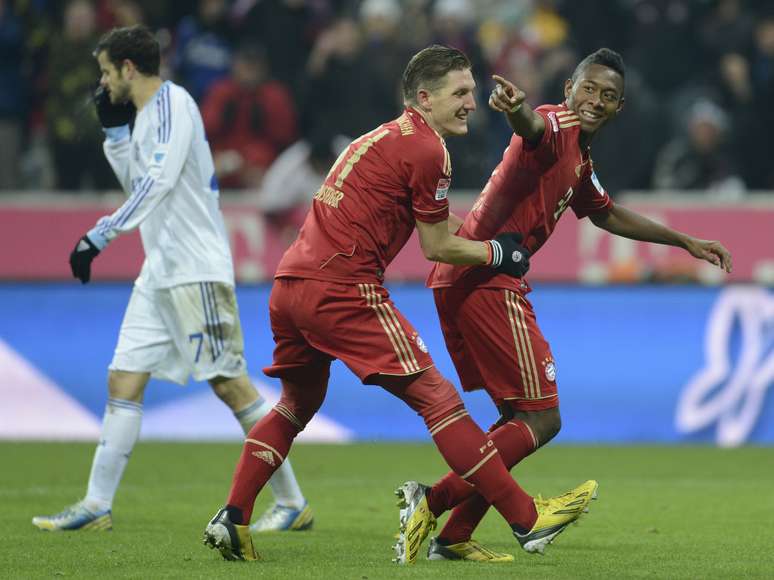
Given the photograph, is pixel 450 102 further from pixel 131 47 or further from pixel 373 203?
pixel 131 47

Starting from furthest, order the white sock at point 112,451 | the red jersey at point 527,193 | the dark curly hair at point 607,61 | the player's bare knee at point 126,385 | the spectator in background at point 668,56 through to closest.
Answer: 1. the spectator in background at point 668,56
2. the player's bare knee at point 126,385
3. the white sock at point 112,451
4. the dark curly hair at point 607,61
5. the red jersey at point 527,193

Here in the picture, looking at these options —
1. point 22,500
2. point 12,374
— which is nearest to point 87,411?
point 12,374

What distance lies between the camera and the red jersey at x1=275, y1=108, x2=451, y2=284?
612 cm

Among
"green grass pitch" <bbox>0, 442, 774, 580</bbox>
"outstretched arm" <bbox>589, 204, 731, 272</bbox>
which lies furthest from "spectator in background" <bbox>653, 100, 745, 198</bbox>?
"outstretched arm" <bbox>589, 204, 731, 272</bbox>

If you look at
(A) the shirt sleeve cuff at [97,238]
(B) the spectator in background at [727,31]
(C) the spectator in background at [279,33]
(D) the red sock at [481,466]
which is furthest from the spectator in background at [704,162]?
(D) the red sock at [481,466]

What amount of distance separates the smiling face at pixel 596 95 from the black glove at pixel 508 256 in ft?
2.44

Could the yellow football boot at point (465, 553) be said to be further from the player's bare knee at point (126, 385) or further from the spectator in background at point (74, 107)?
Answer: the spectator in background at point (74, 107)

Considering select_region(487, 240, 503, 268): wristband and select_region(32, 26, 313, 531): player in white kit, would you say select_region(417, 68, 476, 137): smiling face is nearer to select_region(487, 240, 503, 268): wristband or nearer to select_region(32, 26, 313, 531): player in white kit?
select_region(487, 240, 503, 268): wristband

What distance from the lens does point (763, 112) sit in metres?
15.8

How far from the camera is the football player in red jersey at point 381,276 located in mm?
6113

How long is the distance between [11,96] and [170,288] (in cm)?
879

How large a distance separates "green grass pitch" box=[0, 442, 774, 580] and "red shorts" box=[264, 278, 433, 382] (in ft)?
2.78

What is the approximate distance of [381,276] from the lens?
634 centimetres

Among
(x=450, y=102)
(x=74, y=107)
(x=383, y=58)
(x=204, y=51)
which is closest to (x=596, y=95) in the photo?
(x=450, y=102)
